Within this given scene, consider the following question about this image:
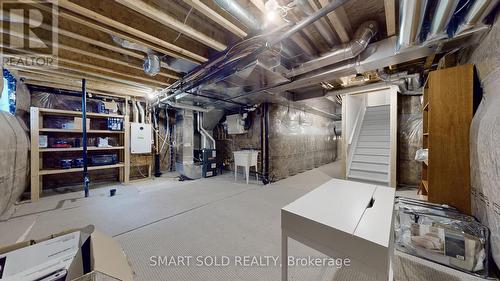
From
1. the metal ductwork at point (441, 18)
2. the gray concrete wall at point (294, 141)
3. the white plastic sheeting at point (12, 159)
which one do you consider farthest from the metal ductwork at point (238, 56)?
the white plastic sheeting at point (12, 159)

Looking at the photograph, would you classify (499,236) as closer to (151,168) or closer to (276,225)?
(276,225)

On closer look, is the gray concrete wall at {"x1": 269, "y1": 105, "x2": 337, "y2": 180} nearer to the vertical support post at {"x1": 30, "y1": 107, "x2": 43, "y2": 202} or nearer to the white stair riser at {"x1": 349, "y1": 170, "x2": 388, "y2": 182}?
the white stair riser at {"x1": 349, "y1": 170, "x2": 388, "y2": 182}

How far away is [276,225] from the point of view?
2.22 meters

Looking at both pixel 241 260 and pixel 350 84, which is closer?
pixel 241 260

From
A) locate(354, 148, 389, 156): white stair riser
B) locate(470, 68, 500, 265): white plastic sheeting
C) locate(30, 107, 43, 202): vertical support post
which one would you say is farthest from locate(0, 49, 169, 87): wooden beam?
locate(354, 148, 389, 156): white stair riser

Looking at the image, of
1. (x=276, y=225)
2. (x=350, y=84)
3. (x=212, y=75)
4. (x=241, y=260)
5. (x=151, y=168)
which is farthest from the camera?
(x=151, y=168)

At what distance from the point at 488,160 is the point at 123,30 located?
3.79 meters

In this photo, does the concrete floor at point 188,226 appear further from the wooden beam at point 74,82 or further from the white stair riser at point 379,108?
the white stair riser at point 379,108

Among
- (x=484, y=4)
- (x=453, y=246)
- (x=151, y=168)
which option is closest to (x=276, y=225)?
(x=453, y=246)

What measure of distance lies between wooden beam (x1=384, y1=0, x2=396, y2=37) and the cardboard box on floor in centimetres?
261

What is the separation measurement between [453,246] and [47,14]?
458cm

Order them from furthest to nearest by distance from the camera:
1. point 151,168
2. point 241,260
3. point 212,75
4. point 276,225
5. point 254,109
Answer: point 151,168 < point 254,109 < point 212,75 < point 276,225 < point 241,260

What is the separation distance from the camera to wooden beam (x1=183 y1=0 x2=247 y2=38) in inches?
60.2

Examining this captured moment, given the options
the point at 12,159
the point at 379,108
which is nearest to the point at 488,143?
the point at 379,108
